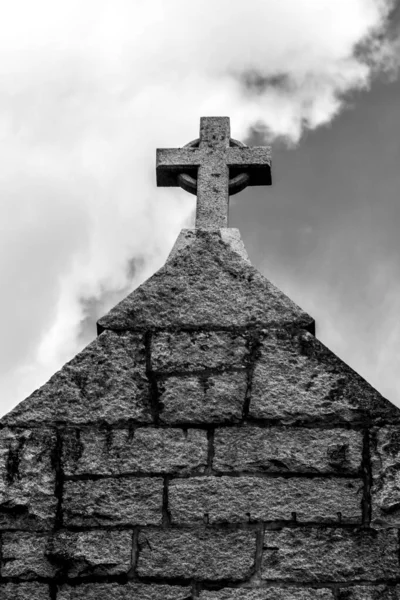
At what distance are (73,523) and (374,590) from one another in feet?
3.45

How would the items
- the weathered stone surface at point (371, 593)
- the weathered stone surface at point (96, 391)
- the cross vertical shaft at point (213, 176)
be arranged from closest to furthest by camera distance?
the weathered stone surface at point (371, 593)
the weathered stone surface at point (96, 391)
the cross vertical shaft at point (213, 176)

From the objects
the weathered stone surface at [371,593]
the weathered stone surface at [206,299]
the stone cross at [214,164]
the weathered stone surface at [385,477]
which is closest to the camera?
the weathered stone surface at [371,593]

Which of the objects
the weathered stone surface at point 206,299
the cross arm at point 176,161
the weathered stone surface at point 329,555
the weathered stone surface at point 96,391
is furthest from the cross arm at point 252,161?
the weathered stone surface at point 329,555

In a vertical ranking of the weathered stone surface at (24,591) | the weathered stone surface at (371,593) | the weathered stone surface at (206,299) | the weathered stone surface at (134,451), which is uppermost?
the weathered stone surface at (206,299)

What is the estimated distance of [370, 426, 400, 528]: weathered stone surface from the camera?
2.92 m

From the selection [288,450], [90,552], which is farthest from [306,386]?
[90,552]

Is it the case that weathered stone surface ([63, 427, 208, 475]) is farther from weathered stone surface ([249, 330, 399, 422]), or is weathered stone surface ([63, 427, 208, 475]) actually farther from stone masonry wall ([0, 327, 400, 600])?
weathered stone surface ([249, 330, 399, 422])

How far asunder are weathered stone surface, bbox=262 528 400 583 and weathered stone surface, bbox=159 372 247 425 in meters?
0.47

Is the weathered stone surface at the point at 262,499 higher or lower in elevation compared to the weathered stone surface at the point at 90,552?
higher

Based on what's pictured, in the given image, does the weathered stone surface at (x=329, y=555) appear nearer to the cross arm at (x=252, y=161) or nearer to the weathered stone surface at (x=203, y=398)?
the weathered stone surface at (x=203, y=398)

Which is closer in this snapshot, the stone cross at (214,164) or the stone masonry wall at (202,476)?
the stone masonry wall at (202,476)

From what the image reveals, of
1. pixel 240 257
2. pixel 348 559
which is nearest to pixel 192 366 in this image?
pixel 240 257

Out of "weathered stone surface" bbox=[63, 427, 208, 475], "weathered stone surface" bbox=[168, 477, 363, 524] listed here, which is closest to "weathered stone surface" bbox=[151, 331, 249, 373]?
"weathered stone surface" bbox=[63, 427, 208, 475]

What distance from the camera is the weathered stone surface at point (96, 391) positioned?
3133 mm
